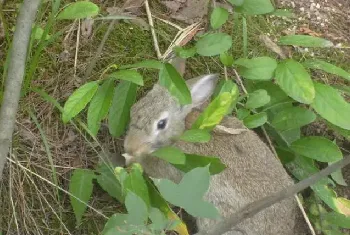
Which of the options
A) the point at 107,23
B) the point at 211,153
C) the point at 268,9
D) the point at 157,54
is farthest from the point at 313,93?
the point at 107,23

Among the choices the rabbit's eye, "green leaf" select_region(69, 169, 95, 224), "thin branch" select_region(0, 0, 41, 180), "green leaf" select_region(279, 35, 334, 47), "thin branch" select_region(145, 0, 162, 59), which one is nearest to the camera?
"thin branch" select_region(0, 0, 41, 180)

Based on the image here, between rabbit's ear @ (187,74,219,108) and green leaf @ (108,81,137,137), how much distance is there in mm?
418

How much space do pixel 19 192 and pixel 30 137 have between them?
1.09ft

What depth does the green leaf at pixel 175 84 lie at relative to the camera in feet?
9.54

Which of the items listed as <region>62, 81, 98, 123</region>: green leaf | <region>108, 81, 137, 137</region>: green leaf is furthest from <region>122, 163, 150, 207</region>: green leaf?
<region>108, 81, 137, 137</region>: green leaf

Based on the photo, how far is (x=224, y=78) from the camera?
387 cm

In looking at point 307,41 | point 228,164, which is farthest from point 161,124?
point 307,41

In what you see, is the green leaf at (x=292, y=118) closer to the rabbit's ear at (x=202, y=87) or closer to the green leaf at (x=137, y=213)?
the rabbit's ear at (x=202, y=87)

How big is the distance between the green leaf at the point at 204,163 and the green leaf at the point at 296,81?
0.63 meters

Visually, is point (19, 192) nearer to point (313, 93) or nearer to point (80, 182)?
point (80, 182)

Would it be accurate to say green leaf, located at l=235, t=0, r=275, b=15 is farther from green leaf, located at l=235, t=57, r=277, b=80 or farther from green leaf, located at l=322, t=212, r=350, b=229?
green leaf, located at l=322, t=212, r=350, b=229

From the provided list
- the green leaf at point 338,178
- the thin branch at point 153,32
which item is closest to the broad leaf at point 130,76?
the thin branch at point 153,32

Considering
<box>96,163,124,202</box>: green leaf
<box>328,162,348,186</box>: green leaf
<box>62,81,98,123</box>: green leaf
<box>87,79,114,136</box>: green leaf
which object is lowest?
<box>328,162,348,186</box>: green leaf

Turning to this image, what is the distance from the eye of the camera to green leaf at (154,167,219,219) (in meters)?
1.78
